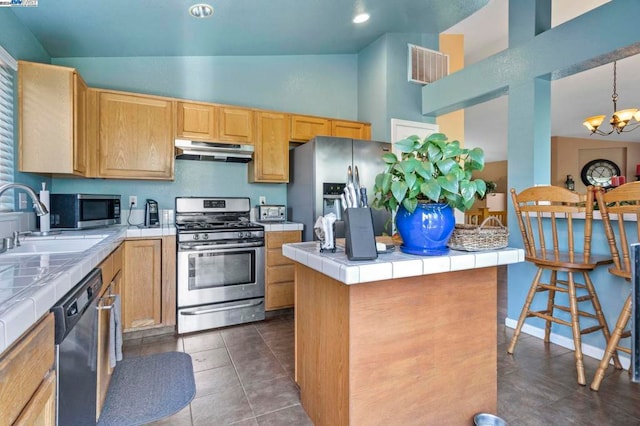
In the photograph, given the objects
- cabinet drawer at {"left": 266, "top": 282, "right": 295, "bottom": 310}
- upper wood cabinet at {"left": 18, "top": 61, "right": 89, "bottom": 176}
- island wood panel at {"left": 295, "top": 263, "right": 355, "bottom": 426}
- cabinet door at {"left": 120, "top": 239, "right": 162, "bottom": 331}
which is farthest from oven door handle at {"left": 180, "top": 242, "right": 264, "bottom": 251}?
island wood panel at {"left": 295, "top": 263, "right": 355, "bottom": 426}

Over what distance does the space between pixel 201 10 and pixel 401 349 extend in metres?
2.78

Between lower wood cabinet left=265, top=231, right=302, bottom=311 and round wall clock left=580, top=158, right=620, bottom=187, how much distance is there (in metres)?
8.92

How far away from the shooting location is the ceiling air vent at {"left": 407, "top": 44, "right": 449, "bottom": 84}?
396 centimetres

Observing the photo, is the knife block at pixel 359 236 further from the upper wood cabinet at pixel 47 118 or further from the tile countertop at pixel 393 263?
the upper wood cabinet at pixel 47 118

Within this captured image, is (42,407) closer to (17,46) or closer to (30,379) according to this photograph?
(30,379)

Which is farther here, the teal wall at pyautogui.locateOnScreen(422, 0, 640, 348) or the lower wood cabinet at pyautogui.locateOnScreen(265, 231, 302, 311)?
the lower wood cabinet at pyautogui.locateOnScreen(265, 231, 302, 311)

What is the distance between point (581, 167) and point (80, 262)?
1077cm

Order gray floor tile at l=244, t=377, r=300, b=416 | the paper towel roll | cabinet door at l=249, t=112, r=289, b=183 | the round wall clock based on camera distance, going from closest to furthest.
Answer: gray floor tile at l=244, t=377, r=300, b=416
the paper towel roll
cabinet door at l=249, t=112, r=289, b=183
the round wall clock

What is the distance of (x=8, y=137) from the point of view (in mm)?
2281

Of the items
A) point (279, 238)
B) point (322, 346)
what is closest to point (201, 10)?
point (279, 238)

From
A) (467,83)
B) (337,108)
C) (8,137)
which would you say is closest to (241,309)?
(8,137)

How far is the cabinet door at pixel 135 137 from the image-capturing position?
291cm

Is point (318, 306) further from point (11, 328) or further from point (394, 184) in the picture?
point (11, 328)

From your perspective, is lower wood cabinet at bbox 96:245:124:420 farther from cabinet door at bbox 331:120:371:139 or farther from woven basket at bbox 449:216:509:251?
cabinet door at bbox 331:120:371:139
